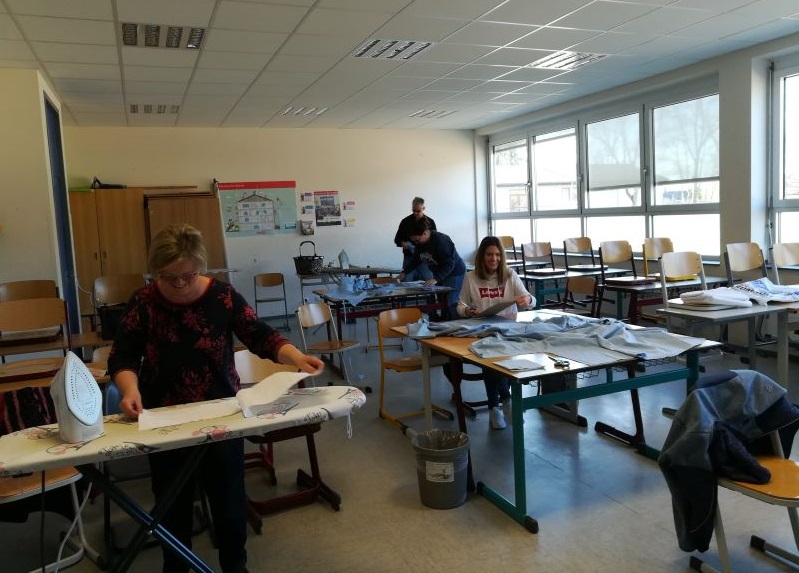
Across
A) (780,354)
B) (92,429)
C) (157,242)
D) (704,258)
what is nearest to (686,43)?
(704,258)

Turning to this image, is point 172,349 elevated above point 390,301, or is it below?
above

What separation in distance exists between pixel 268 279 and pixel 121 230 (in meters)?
1.92

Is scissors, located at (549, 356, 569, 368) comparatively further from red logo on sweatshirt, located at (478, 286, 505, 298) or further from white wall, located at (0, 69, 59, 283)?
white wall, located at (0, 69, 59, 283)

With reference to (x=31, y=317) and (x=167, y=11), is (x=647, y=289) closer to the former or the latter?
(x=167, y=11)

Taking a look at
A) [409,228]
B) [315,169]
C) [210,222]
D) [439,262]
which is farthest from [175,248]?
[315,169]

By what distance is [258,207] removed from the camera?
8648 millimetres

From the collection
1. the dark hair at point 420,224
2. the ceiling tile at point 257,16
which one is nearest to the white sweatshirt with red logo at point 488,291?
the ceiling tile at point 257,16

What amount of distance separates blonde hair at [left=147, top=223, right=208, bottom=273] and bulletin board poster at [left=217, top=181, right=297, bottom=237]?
22.0 feet

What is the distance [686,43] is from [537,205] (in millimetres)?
3914

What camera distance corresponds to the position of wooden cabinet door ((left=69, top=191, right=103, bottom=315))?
24.0ft

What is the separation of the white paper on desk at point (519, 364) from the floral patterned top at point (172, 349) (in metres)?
1.21

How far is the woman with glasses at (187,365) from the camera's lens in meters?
1.96

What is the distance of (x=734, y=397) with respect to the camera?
2115 mm

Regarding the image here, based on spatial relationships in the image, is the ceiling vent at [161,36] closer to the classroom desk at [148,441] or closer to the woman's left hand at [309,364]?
the woman's left hand at [309,364]
